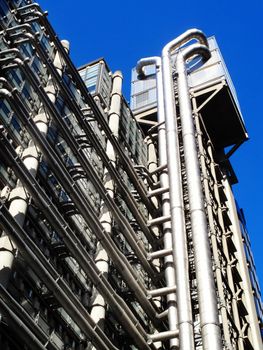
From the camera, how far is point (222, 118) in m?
61.3

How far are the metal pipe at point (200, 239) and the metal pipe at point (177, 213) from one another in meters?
0.59

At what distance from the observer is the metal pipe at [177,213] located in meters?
27.0

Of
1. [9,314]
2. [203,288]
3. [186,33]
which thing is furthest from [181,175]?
[9,314]

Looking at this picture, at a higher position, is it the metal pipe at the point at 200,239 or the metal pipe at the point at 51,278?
the metal pipe at the point at 200,239

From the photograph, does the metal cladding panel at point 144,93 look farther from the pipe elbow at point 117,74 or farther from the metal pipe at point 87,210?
the metal pipe at point 87,210

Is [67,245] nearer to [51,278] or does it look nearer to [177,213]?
[51,278]

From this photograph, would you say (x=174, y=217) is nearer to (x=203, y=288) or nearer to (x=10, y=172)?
(x=203, y=288)

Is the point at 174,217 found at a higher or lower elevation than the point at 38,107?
Answer: lower

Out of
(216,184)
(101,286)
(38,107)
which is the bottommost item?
(101,286)

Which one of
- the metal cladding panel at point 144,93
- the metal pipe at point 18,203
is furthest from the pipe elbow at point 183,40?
the metal pipe at point 18,203

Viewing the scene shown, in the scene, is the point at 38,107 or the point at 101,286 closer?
the point at 101,286

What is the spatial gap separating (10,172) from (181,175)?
1709 centimetres

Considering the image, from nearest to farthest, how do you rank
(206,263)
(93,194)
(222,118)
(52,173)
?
(52,173) < (206,263) < (93,194) < (222,118)

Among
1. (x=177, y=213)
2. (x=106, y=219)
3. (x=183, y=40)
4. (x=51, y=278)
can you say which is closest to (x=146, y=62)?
(x=183, y=40)
